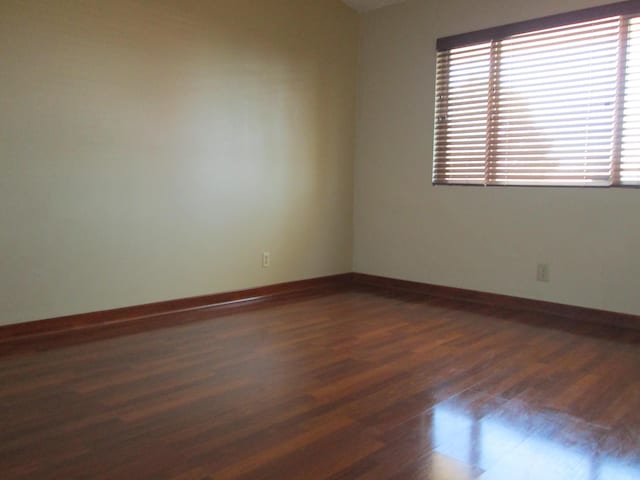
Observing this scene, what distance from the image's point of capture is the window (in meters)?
3.36

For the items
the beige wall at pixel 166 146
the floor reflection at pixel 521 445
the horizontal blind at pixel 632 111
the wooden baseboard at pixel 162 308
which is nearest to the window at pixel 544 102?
the horizontal blind at pixel 632 111

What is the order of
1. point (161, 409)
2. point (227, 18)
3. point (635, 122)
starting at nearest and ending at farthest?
point (161, 409) → point (635, 122) → point (227, 18)

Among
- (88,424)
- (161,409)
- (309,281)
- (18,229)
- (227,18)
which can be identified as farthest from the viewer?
(309,281)

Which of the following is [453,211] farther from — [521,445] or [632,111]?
[521,445]

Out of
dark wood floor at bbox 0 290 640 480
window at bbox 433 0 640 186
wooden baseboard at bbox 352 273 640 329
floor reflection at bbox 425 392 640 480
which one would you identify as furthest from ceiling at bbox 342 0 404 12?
floor reflection at bbox 425 392 640 480

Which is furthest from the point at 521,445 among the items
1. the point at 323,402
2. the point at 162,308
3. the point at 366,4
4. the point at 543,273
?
the point at 366,4

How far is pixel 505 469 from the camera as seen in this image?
164cm

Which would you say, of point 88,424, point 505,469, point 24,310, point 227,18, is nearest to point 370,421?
point 505,469

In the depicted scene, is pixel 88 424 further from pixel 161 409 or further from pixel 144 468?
pixel 144 468

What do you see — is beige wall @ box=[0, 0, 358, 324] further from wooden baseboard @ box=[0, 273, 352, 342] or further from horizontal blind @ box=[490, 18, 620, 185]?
horizontal blind @ box=[490, 18, 620, 185]

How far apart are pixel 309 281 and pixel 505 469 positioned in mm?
3007

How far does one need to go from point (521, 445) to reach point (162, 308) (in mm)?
2468

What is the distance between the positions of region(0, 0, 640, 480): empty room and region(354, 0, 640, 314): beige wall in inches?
0.7

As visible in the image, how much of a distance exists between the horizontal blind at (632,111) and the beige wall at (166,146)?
224cm
